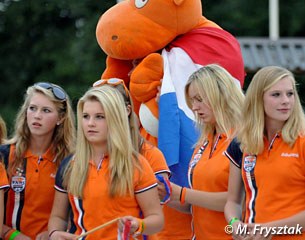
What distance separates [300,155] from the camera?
13.5 feet

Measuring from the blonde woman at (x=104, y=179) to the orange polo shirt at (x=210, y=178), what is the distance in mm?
367

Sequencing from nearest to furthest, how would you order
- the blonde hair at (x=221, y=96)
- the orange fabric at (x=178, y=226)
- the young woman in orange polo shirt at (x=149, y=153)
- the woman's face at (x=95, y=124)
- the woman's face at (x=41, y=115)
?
the woman's face at (x=95, y=124) < the young woman in orange polo shirt at (x=149, y=153) < the blonde hair at (x=221, y=96) < the woman's face at (x=41, y=115) < the orange fabric at (x=178, y=226)

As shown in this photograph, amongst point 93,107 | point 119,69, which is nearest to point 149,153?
point 93,107

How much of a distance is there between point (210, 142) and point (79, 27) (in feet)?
39.7

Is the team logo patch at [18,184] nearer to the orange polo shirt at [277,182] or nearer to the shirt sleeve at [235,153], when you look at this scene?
the shirt sleeve at [235,153]

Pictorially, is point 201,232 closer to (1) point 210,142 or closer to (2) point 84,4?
(1) point 210,142

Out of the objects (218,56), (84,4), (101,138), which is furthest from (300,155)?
(84,4)

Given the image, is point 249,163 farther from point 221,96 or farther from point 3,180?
point 3,180

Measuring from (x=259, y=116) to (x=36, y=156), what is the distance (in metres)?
1.30

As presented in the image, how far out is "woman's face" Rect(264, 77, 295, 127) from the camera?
166 inches

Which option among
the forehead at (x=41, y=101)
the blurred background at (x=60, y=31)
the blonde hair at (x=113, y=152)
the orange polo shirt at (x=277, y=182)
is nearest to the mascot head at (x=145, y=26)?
the forehead at (x=41, y=101)

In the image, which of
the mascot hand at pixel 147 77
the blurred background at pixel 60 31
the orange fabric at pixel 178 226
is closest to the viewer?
the orange fabric at pixel 178 226

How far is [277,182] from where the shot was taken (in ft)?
13.5

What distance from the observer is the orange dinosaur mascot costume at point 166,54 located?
5.20 metres
